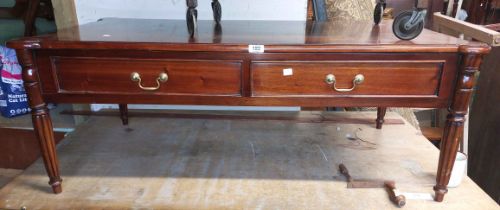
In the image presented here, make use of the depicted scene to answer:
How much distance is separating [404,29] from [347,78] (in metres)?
0.21

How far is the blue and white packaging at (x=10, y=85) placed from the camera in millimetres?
1685

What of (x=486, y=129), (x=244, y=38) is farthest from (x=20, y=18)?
(x=486, y=129)

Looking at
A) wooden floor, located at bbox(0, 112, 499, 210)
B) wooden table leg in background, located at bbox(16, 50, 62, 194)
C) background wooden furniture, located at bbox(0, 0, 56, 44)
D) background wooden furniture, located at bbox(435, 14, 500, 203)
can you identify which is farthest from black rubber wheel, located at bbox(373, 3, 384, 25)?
background wooden furniture, located at bbox(0, 0, 56, 44)

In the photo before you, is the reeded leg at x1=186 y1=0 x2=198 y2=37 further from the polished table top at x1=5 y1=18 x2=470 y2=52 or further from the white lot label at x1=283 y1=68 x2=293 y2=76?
the white lot label at x1=283 y1=68 x2=293 y2=76

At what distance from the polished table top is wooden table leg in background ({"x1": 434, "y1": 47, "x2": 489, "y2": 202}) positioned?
0.05 metres

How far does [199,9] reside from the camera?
1.65 m

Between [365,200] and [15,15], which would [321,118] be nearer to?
[365,200]

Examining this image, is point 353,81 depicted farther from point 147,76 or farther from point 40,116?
point 40,116

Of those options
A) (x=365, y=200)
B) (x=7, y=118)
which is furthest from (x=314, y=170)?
(x=7, y=118)

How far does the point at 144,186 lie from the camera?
119cm

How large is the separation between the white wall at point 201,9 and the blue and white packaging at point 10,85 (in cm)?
42

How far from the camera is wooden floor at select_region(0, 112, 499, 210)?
43.9 inches

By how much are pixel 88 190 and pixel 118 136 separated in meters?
0.42

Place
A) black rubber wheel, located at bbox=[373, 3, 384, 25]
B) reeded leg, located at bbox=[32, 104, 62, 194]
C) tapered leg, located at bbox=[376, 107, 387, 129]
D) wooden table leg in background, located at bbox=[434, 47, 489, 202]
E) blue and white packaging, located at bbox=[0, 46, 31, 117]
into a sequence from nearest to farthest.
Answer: wooden table leg in background, located at bbox=[434, 47, 489, 202] < reeded leg, located at bbox=[32, 104, 62, 194] < black rubber wheel, located at bbox=[373, 3, 384, 25] < tapered leg, located at bbox=[376, 107, 387, 129] < blue and white packaging, located at bbox=[0, 46, 31, 117]
